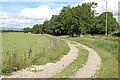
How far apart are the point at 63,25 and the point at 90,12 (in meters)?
11.4

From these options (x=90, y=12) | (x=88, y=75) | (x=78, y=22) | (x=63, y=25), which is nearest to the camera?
(x=88, y=75)

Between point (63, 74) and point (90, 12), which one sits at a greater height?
point (90, 12)

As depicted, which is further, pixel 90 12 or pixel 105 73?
pixel 90 12

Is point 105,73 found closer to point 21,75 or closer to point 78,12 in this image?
point 21,75

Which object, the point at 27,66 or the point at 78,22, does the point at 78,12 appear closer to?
the point at 78,22

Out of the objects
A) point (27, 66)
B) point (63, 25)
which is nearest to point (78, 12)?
point (63, 25)

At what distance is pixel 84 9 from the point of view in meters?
83.2

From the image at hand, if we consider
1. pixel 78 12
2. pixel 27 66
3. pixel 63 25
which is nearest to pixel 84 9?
pixel 78 12

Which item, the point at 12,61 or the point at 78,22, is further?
the point at 78,22

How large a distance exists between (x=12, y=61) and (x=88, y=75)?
4003 mm

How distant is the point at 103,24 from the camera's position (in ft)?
307

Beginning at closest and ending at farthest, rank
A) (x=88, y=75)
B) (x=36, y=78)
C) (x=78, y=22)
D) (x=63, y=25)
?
(x=36, y=78) → (x=88, y=75) → (x=78, y=22) → (x=63, y=25)

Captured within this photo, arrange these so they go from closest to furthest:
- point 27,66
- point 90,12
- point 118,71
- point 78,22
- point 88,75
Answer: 1. point 88,75
2. point 118,71
3. point 27,66
4. point 78,22
5. point 90,12

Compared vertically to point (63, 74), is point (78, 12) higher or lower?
higher
